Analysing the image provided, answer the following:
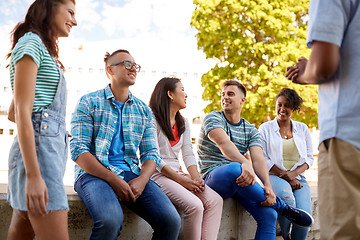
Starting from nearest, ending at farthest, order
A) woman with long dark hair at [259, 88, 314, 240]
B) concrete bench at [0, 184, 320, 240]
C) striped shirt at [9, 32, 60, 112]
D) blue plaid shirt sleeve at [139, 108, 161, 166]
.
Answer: striped shirt at [9, 32, 60, 112] < concrete bench at [0, 184, 320, 240] < blue plaid shirt sleeve at [139, 108, 161, 166] < woman with long dark hair at [259, 88, 314, 240]

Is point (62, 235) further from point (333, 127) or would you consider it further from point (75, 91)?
point (75, 91)

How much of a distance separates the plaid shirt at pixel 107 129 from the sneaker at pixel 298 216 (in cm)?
135

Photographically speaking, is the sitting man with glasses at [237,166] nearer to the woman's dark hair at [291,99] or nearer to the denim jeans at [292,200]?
the denim jeans at [292,200]

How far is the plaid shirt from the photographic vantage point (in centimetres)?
295

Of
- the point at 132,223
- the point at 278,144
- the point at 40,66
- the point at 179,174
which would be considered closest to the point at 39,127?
the point at 40,66

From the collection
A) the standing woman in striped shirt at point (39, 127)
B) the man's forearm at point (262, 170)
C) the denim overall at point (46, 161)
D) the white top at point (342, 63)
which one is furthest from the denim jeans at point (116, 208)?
the white top at point (342, 63)

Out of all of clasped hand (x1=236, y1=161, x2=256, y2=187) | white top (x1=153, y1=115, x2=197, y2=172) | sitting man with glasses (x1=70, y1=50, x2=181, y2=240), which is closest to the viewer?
→ sitting man with glasses (x1=70, y1=50, x2=181, y2=240)

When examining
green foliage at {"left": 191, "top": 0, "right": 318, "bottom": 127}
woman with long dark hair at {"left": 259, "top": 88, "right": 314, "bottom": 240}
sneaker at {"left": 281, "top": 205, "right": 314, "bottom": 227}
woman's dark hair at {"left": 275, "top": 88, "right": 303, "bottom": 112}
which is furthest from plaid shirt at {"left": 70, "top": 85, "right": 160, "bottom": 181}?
green foliage at {"left": 191, "top": 0, "right": 318, "bottom": 127}

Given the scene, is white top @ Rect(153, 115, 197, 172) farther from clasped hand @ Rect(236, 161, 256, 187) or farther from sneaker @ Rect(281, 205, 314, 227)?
sneaker @ Rect(281, 205, 314, 227)

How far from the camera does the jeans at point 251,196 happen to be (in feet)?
11.3

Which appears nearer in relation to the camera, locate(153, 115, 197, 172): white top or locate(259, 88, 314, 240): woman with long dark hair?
locate(153, 115, 197, 172): white top

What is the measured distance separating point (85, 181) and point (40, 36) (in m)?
1.27

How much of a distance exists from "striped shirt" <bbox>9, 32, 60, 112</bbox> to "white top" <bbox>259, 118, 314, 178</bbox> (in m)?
2.89

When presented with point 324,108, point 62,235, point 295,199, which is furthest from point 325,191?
point 295,199
